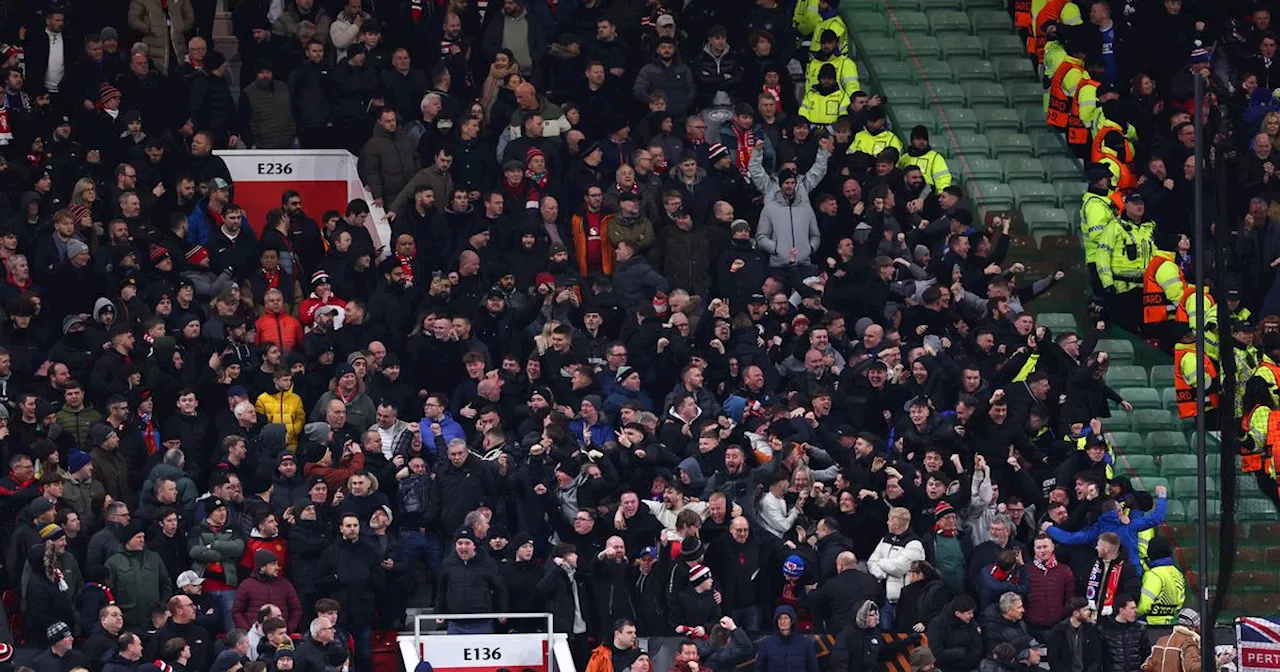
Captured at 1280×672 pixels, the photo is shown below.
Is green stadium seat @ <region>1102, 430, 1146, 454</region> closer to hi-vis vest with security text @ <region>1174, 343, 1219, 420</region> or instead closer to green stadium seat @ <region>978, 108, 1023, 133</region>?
hi-vis vest with security text @ <region>1174, 343, 1219, 420</region>

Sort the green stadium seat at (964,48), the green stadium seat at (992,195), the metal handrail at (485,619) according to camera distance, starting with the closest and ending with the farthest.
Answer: the metal handrail at (485,619) < the green stadium seat at (992,195) < the green stadium seat at (964,48)

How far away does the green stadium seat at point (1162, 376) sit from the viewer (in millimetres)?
25172

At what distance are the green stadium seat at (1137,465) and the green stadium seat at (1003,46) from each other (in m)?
6.58

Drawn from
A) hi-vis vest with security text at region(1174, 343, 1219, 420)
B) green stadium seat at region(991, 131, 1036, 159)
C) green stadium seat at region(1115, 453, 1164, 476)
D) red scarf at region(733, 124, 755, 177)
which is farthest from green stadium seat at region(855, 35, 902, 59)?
green stadium seat at region(1115, 453, 1164, 476)

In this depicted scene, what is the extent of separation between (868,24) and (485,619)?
11695mm

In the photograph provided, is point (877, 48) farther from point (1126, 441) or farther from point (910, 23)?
point (1126, 441)

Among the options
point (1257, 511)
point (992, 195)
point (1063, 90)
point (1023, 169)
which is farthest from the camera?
point (1023, 169)

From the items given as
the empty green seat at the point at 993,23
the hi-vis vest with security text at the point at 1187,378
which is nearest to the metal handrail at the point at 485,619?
the hi-vis vest with security text at the point at 1187,378

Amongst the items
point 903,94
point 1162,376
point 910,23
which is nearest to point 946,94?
point 903,94

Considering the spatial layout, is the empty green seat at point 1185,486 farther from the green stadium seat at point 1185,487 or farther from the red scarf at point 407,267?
the red scarf at point 407,267

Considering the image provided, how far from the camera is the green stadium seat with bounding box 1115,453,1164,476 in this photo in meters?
24.1

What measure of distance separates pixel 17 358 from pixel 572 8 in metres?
7.94

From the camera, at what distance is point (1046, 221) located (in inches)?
1059

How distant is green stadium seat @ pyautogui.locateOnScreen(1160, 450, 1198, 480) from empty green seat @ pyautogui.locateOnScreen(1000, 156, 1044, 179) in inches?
178
